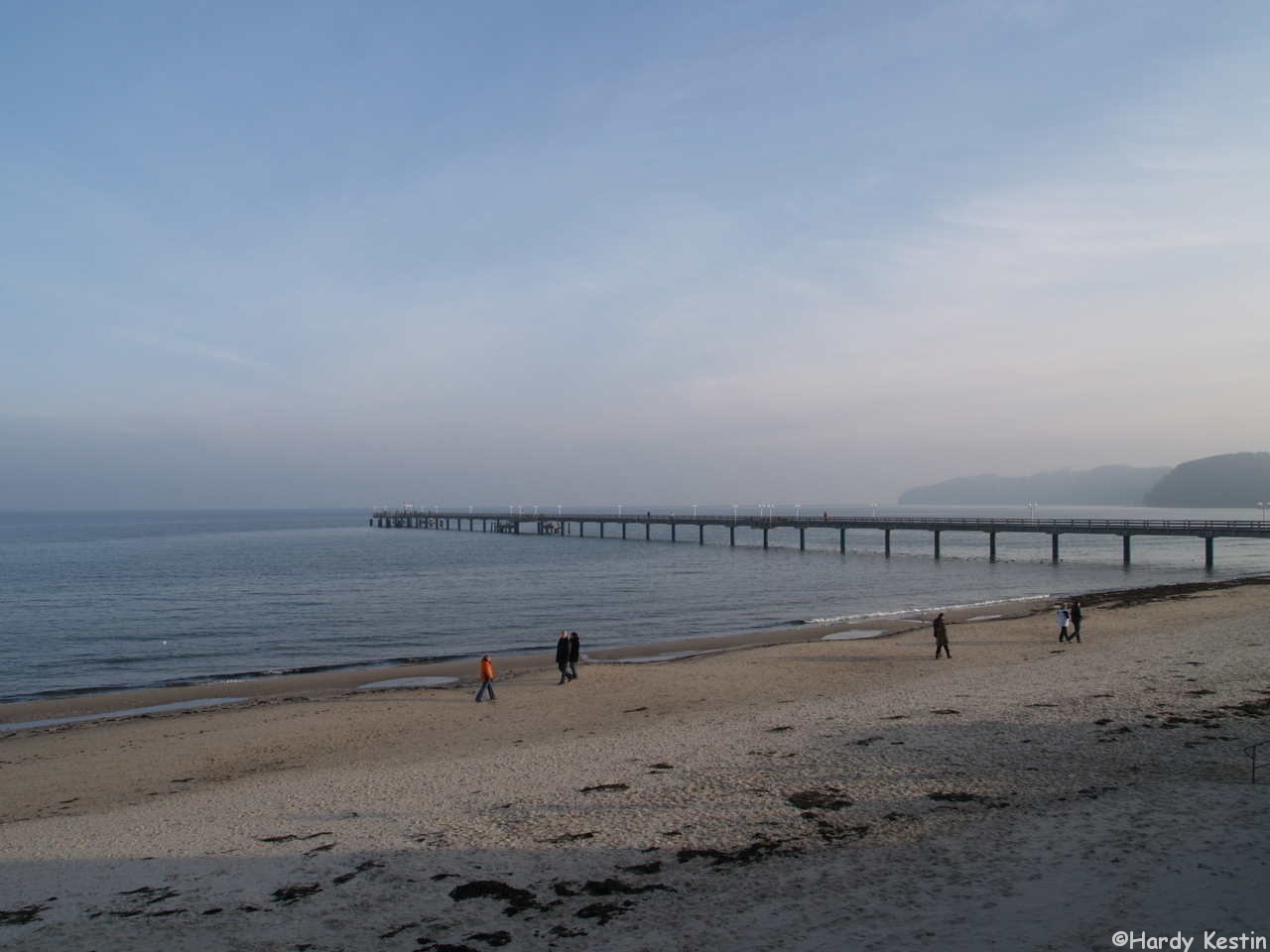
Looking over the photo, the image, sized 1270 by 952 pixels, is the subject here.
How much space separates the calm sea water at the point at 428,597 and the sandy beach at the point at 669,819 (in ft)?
27.2

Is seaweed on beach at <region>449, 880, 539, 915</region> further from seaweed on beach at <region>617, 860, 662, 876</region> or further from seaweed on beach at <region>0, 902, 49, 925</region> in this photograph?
seaweed on beach at <region>0, 902, 49, 925</region>

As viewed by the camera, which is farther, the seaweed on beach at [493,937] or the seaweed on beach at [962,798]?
the seaweed on beach at [962,798]

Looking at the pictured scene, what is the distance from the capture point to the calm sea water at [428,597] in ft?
82.8

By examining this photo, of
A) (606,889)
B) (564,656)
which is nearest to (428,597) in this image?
(564,656)

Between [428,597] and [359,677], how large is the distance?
19280mm

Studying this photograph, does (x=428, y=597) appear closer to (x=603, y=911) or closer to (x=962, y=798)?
(x=962, y=798)

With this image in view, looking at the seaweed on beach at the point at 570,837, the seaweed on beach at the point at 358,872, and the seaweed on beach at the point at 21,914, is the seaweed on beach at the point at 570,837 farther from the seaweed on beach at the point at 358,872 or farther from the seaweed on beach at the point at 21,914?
the seaweed on beach at the point at 21,914

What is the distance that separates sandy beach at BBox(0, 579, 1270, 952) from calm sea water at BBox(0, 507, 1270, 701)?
8.29 meters

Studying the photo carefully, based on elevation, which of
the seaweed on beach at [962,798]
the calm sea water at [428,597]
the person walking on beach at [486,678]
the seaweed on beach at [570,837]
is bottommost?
the calm sea water at [428,597]

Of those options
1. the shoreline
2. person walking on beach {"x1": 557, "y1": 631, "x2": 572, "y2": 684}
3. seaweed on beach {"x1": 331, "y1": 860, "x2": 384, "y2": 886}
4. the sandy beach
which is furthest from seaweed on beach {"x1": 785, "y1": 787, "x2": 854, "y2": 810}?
the shoreline

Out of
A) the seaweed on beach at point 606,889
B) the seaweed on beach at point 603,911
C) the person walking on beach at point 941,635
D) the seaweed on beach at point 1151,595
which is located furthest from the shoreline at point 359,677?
the seaweed on beach at point 603,911

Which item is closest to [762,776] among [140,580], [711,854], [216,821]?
[711,854]

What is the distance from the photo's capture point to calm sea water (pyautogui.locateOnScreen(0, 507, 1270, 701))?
25.2 meters

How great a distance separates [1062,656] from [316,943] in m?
17.6
